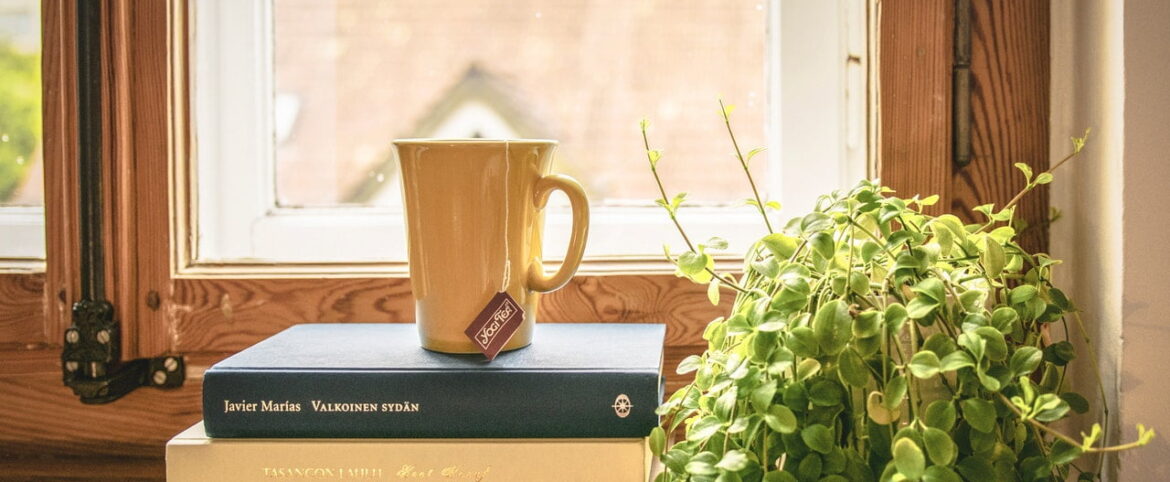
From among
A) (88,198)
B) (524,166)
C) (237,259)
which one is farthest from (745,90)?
(88,198)

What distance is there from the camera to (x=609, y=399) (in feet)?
2.58

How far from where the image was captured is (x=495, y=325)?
86 centimetres

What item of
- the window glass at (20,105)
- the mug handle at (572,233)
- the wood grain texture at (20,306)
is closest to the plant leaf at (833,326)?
the mug handle at (572,233)

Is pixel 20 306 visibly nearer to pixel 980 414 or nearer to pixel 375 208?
pixel 375 208

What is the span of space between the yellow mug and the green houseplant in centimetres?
18

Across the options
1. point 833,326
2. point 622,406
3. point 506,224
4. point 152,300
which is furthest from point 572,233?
point 152,300

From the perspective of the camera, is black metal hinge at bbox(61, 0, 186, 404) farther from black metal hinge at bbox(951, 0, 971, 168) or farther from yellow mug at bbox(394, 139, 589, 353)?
black metal hinge at bbox(951, 0, 971, 168)

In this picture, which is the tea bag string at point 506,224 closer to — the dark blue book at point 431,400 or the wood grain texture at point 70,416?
the dark blue book at point 431,400

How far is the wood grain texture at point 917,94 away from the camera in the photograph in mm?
981

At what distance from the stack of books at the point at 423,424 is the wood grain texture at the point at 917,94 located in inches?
15.4

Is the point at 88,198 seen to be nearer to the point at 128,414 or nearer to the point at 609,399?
the point at 128,414

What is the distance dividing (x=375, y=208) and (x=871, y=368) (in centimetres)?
75

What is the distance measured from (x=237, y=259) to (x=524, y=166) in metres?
0.48

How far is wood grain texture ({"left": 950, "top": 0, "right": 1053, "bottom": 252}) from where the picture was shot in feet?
3.18
